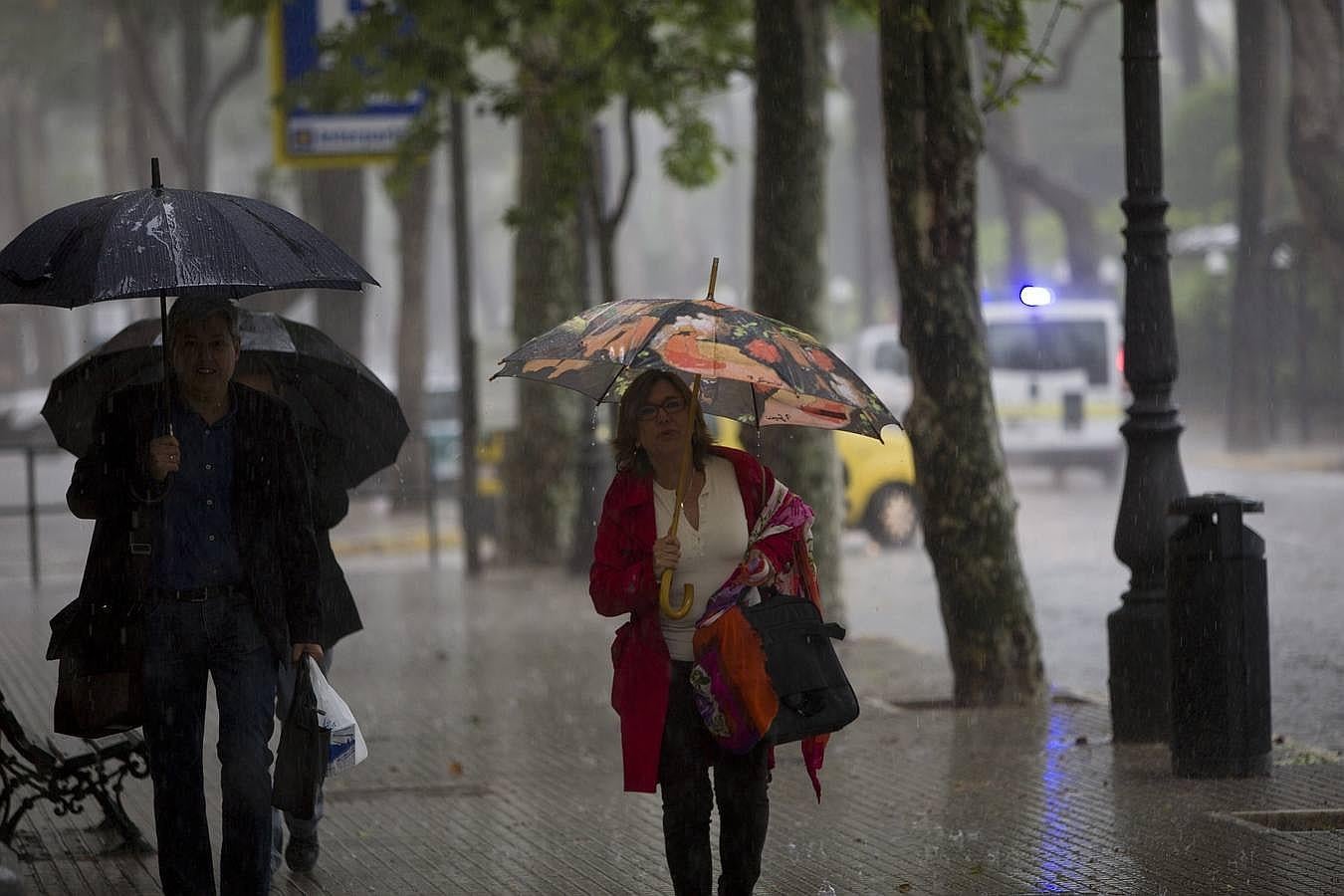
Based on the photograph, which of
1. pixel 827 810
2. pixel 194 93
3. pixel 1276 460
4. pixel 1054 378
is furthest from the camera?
pixel 194 93

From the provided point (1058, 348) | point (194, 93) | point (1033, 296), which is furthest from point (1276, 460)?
point (1033, 296)

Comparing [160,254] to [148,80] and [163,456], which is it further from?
[148,80]

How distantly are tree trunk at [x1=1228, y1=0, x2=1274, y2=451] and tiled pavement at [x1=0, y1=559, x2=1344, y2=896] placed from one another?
21.0 metres

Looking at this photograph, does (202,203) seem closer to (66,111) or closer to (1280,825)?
(1280,825)

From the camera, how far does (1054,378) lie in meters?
25.2

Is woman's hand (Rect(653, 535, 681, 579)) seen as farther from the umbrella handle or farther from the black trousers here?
the black trousers

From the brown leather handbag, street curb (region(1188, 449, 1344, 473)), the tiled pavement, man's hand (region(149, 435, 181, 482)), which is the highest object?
man's hand (region(149, 435, 181, 482))

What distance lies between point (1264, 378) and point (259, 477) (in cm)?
3175

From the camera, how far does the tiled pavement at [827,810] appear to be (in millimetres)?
6418

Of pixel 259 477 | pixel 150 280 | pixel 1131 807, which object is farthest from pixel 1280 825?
pixel 150 280

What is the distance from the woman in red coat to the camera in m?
5.33

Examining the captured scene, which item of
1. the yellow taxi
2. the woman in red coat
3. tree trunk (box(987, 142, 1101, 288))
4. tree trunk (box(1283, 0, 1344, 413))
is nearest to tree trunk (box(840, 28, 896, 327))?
tree trunk (box(987, 142, 1101, 288))

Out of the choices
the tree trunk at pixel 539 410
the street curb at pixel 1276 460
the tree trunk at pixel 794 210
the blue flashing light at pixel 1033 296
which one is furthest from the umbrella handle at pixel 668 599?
the street curb at pixel 1276 460

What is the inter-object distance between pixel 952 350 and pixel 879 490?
33.8 ft
